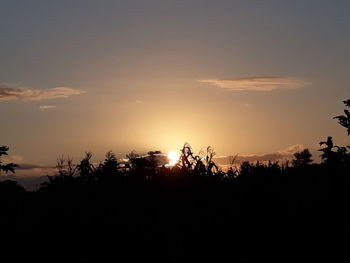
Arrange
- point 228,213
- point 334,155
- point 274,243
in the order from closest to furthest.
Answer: point 274,243 → point 228,213 → point 334,155

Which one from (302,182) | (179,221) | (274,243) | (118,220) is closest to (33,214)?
(118,220)

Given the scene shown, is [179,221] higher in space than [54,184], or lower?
lower

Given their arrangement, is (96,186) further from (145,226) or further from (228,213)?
(228,213)

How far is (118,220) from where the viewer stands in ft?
23.5

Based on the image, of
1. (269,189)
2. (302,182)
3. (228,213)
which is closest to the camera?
(228,213)

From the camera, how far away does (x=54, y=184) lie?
8.55 metres

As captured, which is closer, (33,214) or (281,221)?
(281,221)

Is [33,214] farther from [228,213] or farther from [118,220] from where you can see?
[228,213]

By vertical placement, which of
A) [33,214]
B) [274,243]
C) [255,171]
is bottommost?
[274,243]

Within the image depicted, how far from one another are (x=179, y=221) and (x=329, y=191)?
2807 mm

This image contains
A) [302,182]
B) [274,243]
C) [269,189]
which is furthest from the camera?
[302,182]

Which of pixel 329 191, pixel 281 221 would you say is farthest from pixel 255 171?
pixel 281 221

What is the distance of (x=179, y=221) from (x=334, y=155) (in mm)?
5145

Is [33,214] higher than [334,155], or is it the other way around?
[334,155]
